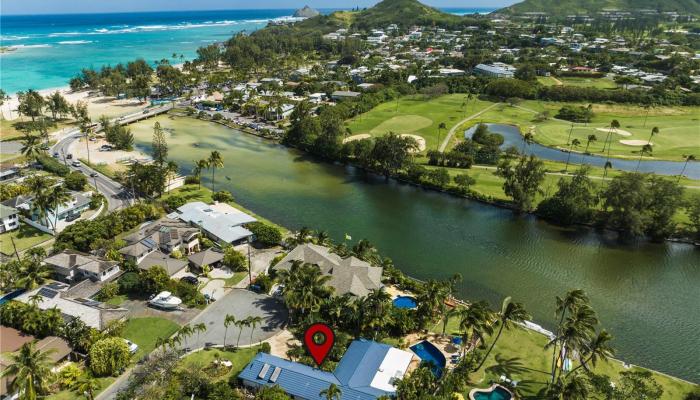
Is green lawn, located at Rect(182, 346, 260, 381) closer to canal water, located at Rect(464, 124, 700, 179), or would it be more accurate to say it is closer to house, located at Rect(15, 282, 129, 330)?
house, located at Rect(15, 282, 129, 330)

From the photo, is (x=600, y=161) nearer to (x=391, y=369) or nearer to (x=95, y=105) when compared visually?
(x=391, y=369)

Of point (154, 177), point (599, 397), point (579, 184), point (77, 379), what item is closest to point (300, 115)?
point (154, 177)

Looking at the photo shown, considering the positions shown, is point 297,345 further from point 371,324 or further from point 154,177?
point 154,177

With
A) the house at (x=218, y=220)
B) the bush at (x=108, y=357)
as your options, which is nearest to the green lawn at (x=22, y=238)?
the house at (x=218, y=220)

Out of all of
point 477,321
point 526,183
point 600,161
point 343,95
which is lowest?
point 477,321

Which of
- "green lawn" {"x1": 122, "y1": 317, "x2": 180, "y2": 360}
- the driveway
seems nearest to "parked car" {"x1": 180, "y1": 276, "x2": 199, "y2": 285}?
the driveway

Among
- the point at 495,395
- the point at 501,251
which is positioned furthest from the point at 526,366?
the point at 501,251
